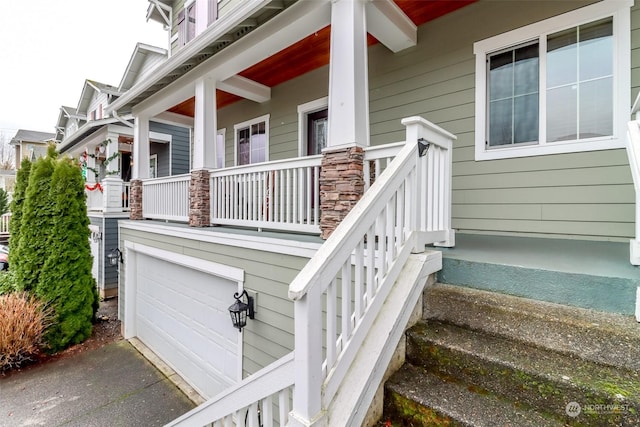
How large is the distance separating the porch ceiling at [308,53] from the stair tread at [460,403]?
3.85m

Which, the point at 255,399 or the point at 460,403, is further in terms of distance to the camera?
the point at 255,399

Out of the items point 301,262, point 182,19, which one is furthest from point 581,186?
point 182,19

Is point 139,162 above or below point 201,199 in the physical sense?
above

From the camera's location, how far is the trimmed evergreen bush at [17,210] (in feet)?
20.6

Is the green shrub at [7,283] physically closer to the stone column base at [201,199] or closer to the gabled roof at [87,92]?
the stone column base at [201,199]

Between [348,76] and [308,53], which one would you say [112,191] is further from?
[348,76]

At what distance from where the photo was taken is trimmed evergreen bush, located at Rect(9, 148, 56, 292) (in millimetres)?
5996

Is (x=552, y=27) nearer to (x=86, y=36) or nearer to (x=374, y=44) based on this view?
(x=374, y=44)

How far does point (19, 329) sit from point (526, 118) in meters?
8.51

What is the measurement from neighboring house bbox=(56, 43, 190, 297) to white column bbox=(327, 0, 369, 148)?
567cm

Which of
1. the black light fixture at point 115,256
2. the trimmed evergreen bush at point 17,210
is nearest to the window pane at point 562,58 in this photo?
the black light fixture at point 115,256

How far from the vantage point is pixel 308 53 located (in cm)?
469

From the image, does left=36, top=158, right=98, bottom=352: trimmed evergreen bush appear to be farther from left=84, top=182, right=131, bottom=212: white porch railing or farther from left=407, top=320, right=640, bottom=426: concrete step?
left=407, top=320, right=640, bottom=426: concrete step

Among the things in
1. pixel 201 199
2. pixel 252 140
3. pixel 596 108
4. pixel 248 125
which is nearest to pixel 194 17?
pixel 248 125
